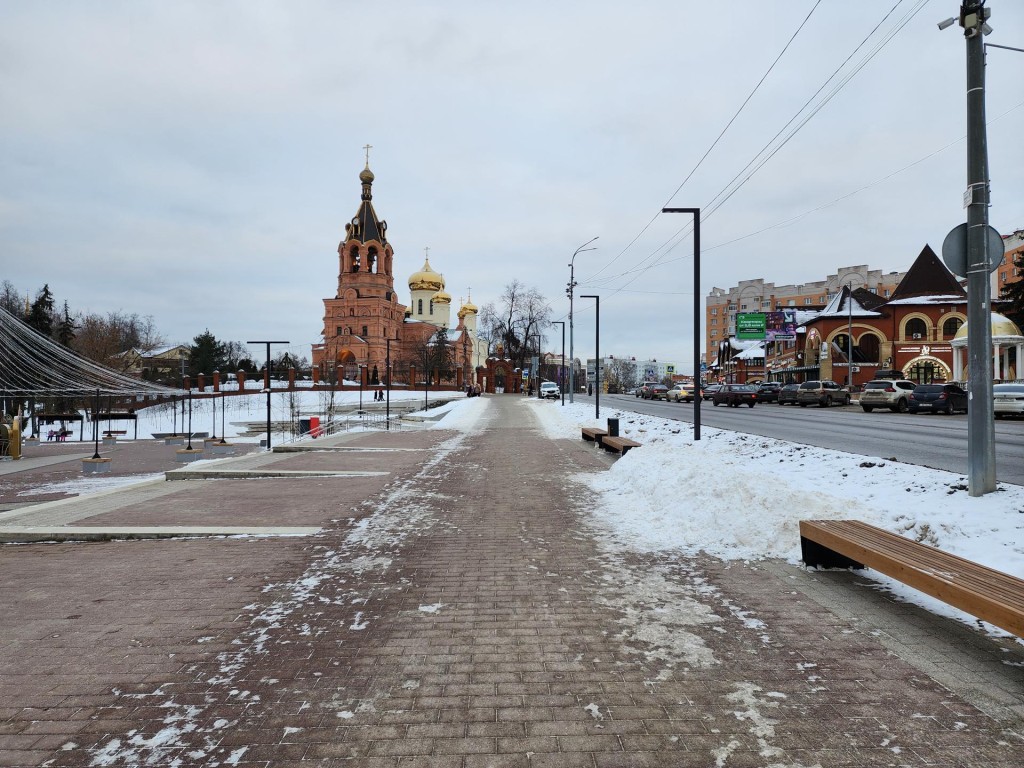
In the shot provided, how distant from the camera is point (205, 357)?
259ft

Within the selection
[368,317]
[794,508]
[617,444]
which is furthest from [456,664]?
[368,317]

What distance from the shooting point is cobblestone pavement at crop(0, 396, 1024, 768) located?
2.78 m

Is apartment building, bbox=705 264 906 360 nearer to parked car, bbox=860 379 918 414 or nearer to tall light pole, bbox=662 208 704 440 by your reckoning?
parked car, bbox=860 379 918 414

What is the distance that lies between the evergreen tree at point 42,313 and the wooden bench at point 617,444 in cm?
4866

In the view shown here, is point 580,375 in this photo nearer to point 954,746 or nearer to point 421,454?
point 421,454

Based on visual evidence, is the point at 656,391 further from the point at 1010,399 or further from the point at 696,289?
the point at 696,289

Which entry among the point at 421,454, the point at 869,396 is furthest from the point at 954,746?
the point at 869,396

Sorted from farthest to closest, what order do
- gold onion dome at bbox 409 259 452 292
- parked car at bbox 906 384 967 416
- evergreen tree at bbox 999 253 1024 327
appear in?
gold onion dome at bbox 409 259 452 292 < evergreen tree at bbox 999 253 1024 327 < parked car at bbox 906 384 967 416

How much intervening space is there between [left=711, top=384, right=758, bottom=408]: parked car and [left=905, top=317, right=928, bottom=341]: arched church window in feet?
83.8

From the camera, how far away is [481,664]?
11.7ft

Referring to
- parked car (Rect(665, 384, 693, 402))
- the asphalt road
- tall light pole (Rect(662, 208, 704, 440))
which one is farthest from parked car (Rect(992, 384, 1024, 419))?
parked car (Rect(665, 384, 693, 402))

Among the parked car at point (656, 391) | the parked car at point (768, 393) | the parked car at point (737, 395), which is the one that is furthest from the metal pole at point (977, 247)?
the parked car at point (656, 391)

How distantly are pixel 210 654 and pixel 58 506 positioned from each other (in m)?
5.90

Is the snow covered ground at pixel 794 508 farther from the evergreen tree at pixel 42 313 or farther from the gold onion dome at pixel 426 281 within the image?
the gold onion dome at pixel 426 281
